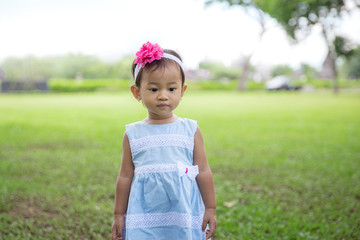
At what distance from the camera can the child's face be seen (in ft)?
5.39

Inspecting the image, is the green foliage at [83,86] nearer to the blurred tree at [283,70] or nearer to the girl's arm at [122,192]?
the girl's arm at [122,192]

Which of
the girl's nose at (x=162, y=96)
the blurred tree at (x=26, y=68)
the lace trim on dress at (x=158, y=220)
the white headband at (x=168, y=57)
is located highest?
the blurred tree at (x=26, y=68)

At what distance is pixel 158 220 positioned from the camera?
5.44 ft

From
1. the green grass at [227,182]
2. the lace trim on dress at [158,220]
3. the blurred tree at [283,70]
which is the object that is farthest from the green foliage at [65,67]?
the lace trim on dress at [158,220]

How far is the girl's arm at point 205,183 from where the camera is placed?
176 centimetres

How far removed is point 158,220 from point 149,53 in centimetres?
79

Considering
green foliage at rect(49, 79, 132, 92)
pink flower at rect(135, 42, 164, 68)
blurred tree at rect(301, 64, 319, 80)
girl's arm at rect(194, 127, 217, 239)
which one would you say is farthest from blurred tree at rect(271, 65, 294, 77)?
pink flower at rect(135, 42, 164, 68)

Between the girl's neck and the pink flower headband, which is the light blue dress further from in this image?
the pink flower headband

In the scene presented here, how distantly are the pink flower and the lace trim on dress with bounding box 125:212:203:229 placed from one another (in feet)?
2.34

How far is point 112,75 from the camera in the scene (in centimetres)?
4472

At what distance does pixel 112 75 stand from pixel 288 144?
3995 centimetres

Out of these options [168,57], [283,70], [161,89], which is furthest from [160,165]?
[283,70]

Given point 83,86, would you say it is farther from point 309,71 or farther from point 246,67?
point 309,71

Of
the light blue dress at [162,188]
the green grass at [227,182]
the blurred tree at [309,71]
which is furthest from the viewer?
the blurred tree at [309,71]
